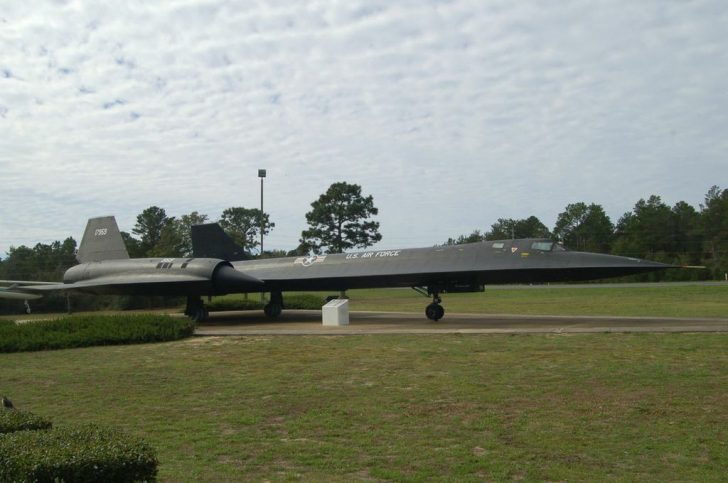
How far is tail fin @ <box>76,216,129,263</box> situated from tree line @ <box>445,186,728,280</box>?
43.7 metres

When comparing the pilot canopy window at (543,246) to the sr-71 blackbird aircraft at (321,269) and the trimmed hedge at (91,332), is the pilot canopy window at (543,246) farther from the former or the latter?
the trimmed hedge at (91,332)

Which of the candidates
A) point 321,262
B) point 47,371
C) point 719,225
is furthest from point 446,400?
point 719,225

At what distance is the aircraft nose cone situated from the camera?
2251 centimetres

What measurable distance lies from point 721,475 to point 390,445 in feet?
9.94

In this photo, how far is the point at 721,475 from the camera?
5.20 metres

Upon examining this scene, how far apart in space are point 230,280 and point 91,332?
24.2 ft

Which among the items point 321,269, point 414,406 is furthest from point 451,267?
point 414,406

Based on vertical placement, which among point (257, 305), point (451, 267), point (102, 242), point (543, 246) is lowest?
point (257, 305)

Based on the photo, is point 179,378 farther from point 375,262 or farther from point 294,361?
point 375,262

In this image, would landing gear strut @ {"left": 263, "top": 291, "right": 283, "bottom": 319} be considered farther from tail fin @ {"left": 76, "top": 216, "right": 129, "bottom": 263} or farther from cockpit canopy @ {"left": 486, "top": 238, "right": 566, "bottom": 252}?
cockpit canopy @ {"left": 486, "top": 238, "right": 566, "bottom": 252}

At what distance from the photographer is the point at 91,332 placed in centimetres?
1551

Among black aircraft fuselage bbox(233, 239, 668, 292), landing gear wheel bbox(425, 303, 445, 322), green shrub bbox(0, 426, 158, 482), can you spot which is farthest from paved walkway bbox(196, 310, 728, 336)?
green shrub bbox(0, 426, 158, 482)

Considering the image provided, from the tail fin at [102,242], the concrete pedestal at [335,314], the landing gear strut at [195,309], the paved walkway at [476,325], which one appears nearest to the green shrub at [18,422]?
the paved walkway at [476,325]

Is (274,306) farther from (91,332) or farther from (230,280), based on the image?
(91,332)
